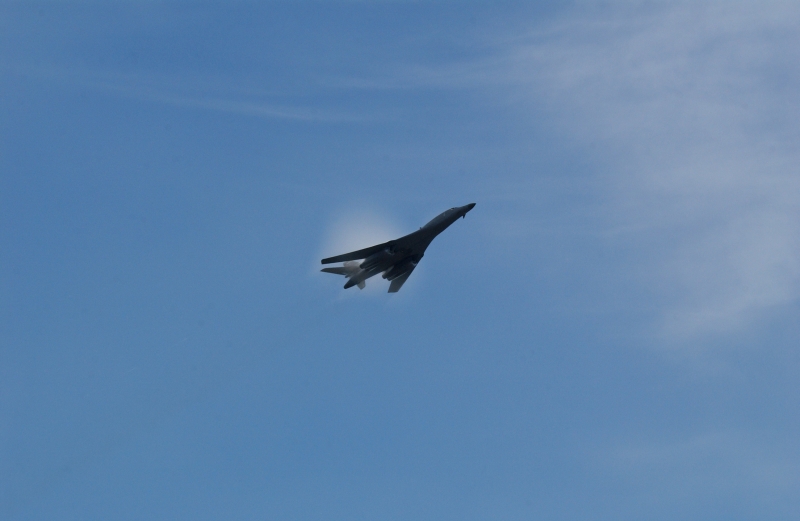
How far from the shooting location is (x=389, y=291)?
155375 mm

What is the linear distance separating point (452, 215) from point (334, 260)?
12632 mm

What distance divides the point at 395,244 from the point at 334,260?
6.34 m

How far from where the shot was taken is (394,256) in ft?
501

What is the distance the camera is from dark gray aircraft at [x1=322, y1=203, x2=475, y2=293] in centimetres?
15138

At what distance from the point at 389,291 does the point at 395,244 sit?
232 inches

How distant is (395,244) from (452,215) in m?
6.45

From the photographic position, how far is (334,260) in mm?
151375

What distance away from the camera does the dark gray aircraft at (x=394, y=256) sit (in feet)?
497

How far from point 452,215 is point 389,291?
10820 mm

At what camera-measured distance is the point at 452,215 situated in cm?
15112
